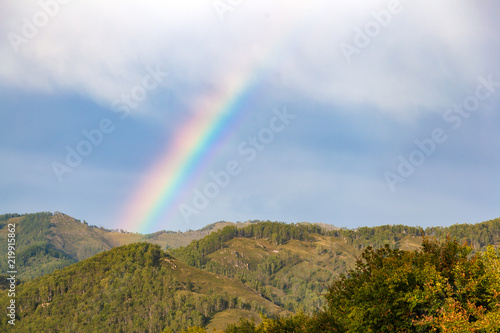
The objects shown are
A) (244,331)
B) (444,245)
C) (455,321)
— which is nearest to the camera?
(455,321)

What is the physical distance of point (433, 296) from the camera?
38938 mm

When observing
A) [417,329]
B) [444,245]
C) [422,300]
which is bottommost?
[417,329]

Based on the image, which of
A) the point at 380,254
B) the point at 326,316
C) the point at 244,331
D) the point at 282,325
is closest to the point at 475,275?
the point at 380,254

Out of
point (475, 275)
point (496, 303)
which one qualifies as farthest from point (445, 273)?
point (496, 303)

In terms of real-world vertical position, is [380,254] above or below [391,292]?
above

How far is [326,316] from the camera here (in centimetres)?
5884

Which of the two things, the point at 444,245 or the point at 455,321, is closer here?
the point at 455,321

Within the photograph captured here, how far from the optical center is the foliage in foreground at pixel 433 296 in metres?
36.3

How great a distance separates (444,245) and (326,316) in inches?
816

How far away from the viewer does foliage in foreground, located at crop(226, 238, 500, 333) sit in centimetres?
3631

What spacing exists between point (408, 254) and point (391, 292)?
12.2 metres

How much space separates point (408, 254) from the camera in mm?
53000

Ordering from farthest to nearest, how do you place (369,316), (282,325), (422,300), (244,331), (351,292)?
1. (244,331)
2. (282,325)
3. (351,292)
4. (369,316)
5. (422,300)

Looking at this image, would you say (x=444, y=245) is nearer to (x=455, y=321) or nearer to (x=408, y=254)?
(x=408, y=254)
